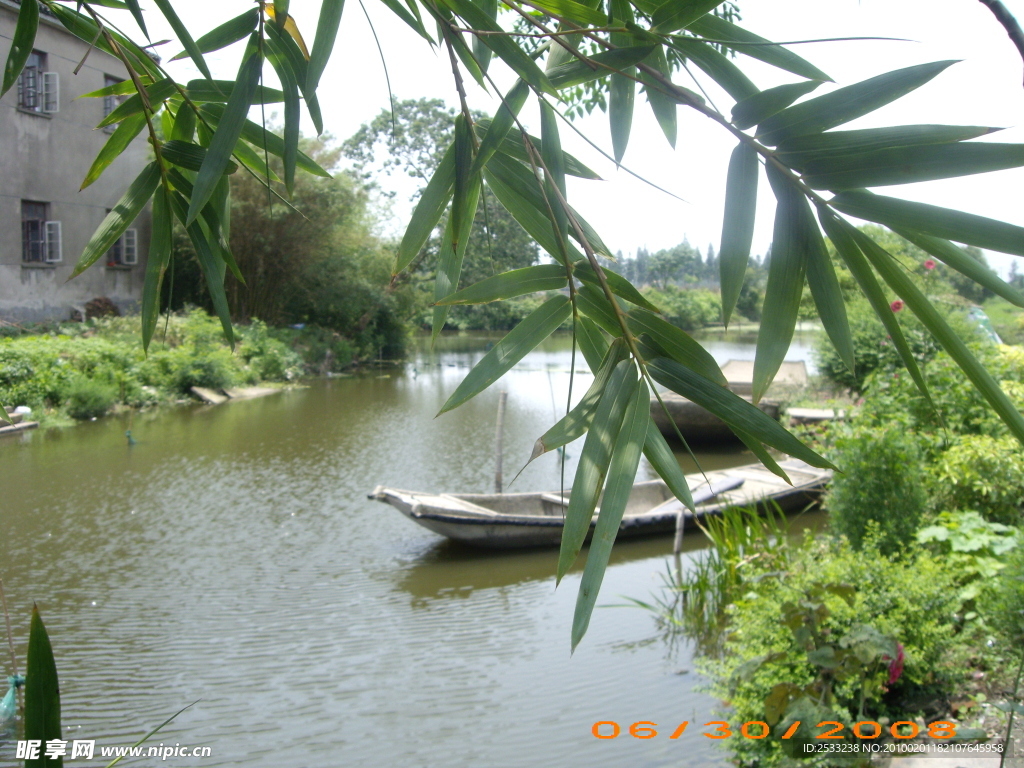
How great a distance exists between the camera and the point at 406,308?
2356 centimetres

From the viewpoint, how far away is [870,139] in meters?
0.75

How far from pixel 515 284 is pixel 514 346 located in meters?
0.08

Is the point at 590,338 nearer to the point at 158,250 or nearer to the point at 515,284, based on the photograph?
the point at 515,284

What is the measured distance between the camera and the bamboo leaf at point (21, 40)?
1.25 metres

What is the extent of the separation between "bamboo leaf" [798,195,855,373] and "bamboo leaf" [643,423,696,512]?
24 centimetres

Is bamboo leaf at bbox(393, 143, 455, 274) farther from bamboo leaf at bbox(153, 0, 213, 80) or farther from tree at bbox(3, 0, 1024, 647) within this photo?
bamboo leaf at bbox(153, 0, 213, 80)

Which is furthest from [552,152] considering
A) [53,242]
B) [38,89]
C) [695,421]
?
[38,89]

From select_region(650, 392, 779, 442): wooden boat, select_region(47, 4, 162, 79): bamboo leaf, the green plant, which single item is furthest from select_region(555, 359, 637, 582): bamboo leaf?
select_region(650, 392, 779, 442): wooden boat

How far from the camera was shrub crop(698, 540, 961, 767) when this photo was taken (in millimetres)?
2561

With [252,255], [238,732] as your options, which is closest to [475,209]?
[238,732]

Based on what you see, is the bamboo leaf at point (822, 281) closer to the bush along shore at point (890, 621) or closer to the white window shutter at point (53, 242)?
the bush along shore at point (890, 621)

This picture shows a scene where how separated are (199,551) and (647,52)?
6.68m

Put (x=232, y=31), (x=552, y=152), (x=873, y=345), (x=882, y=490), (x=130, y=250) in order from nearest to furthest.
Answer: (x=552, y=152)
(x=232, y=31)
(x=882, y=490)
(x=873, y=345)
(x=130, y=250)

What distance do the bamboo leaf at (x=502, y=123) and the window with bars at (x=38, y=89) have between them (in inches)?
519
